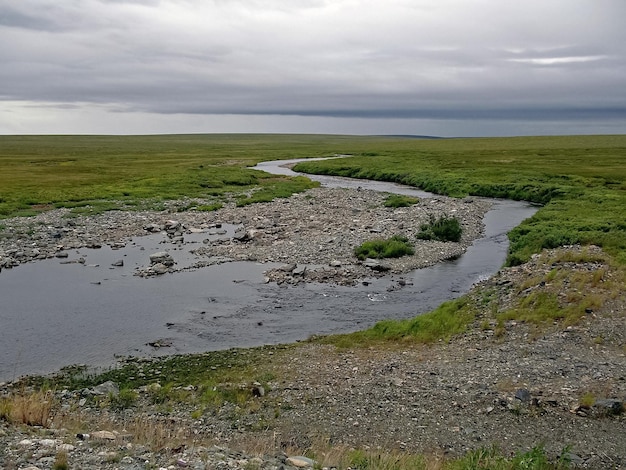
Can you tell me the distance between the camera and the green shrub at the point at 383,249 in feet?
96.2

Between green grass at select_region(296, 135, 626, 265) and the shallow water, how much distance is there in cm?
475

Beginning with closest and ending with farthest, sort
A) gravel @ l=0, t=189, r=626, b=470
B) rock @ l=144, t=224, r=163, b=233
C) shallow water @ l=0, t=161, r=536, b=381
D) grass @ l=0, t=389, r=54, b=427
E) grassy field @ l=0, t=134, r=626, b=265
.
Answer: gravel @ l=0, t=189, r=626, b=470
grass @ l=0, t=389, r=54, b=427
shallow water @ l=0, t=161, r=536, b=381
grassy field @ l=0, t=134, r=626, b=265
rock @ l=144, t=224, r=163, b=233

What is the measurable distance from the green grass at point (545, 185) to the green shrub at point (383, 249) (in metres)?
5.38

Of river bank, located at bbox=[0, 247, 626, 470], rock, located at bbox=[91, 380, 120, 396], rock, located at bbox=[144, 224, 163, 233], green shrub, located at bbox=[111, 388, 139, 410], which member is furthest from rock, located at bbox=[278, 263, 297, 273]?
rock, located at bbox=[144, 224, 163, 233]

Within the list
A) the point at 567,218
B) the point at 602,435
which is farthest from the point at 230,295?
the point at 567,218

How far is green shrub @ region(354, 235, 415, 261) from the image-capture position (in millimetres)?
29322

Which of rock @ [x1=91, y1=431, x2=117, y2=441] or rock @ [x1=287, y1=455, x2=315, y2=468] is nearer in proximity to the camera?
rock @ [x1=287, y1=455, x2=315, y2=468]

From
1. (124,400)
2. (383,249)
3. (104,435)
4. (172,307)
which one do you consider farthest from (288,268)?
(104,435)

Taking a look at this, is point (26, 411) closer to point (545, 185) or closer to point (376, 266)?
point (376, 266)

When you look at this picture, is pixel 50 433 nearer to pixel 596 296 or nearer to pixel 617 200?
pixel 596 296

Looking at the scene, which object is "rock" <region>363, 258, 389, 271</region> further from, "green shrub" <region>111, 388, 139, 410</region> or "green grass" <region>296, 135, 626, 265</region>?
"green shrub" <region>111, 388, 139, 410</region>

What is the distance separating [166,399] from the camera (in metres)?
13.8

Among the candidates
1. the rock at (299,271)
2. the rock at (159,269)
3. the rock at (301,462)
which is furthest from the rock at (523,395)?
the rock at (159,269)

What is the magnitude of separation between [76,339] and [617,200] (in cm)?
4084
